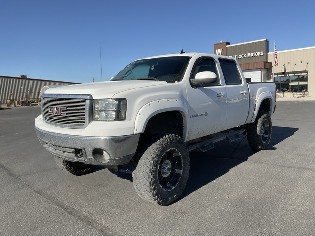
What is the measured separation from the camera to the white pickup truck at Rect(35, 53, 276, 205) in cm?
369

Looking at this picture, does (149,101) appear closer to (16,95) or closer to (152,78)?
(152,78)

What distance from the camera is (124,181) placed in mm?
4977

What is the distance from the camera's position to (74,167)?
5184mm

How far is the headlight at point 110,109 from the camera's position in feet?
12.0

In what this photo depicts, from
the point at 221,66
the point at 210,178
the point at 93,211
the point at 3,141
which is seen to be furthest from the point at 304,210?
the point at 3,141

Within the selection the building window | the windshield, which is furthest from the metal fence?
the windshield

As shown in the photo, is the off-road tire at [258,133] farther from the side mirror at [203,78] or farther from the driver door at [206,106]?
the side mirror at [203,78]

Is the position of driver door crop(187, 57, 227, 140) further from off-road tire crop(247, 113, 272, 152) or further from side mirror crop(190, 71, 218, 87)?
off-road tire crop(247, 113, 272, 152)

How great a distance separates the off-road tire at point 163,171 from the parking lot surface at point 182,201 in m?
0.15

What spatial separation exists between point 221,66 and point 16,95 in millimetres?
42789

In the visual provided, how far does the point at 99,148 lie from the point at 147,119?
0.66 metres

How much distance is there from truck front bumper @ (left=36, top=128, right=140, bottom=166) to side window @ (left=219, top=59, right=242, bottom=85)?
2644 mm

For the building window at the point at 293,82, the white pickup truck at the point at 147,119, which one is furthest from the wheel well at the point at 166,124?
the building window at the point at 293,82

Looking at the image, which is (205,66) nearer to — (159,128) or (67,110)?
(159,128)
